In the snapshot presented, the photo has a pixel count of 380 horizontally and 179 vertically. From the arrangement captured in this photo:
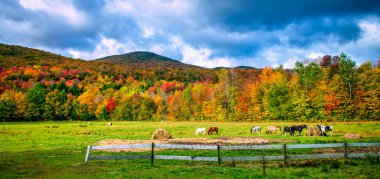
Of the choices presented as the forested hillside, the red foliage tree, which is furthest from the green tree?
the red foliage tree

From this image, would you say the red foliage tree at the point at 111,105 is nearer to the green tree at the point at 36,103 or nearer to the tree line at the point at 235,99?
the tree line at the point at 235,99

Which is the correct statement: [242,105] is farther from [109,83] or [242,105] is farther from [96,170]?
[109,83]

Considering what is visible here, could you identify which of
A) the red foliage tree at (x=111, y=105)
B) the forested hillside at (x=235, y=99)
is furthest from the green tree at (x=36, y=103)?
the red foliage tree at (x=111, y=105)

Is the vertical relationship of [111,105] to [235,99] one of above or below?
below

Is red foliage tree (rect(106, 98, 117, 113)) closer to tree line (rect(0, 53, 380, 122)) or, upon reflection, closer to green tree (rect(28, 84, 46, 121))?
tree line (rect(0, 53, 380, 122))

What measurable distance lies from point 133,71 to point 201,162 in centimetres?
18697

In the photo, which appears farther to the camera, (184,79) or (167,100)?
(184,79)

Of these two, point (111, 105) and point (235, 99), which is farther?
point (111, 105)

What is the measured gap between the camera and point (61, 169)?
51.8 ft

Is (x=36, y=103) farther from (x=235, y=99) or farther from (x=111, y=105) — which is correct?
(x=235, y=99)

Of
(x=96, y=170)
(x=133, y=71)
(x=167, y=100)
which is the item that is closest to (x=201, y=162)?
(x=96, y=170)

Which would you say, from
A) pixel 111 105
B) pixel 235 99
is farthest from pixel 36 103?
pixel 235 99

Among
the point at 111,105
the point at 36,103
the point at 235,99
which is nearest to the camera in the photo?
the point at 235,99

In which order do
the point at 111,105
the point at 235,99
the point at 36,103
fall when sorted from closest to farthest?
the point at 235,99
the point at 36,103
the point at 111,105
